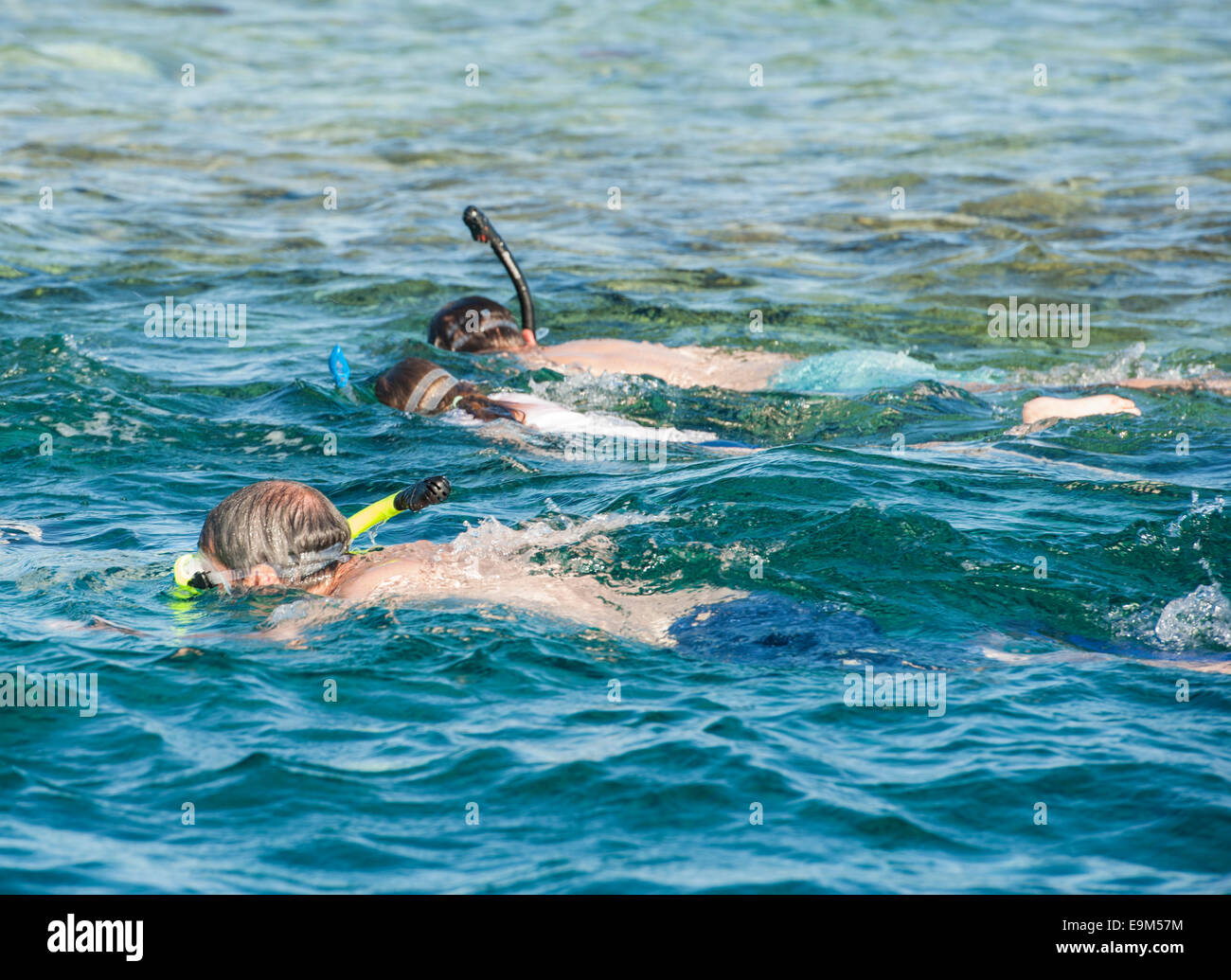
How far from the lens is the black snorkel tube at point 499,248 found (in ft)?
27.8

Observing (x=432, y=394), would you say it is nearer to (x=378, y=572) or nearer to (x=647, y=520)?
(x=647, y=520)

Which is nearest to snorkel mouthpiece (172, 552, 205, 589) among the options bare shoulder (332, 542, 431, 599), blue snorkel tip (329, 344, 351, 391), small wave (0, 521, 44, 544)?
bare shoulder (332, 542, 431, 599)

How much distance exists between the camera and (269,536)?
4949 mm

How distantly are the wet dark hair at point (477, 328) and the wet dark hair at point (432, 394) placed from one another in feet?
2.81

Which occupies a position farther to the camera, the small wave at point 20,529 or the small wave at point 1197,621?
the small wave at point 20,529

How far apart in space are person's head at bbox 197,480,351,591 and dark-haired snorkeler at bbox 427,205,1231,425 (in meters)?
3.86

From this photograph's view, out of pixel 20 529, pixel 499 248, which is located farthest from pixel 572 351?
pixel 20 529

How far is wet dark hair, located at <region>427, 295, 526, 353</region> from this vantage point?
29.6 ft

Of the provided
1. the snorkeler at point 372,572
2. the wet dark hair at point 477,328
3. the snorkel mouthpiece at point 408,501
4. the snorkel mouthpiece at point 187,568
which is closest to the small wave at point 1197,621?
the snorkeler at point 372,572

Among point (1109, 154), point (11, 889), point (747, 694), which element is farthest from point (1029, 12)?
point (11, 889)

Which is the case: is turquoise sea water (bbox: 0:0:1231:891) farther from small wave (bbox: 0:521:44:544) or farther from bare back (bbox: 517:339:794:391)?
bare back (bbox: 517:339:794:391)

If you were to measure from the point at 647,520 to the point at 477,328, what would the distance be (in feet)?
11.1

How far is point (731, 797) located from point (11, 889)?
1.97 m

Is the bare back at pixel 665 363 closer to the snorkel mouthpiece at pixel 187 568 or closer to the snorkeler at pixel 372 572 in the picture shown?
the snorkeler at pixel 372 572
